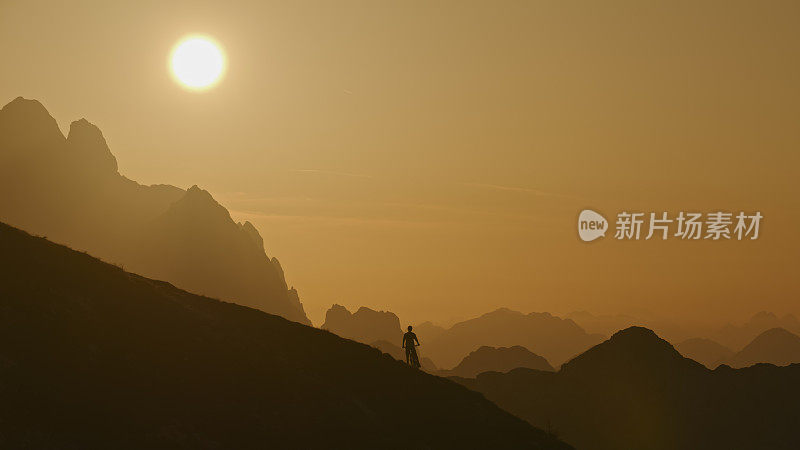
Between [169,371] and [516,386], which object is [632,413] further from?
[169,371]

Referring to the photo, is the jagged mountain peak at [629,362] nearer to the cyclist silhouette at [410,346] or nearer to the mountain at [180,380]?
the cyclist silhouette at [410,346]

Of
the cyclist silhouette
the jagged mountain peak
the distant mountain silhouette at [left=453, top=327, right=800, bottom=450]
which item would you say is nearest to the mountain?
the cyclist silhouette

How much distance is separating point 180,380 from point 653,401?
169 m

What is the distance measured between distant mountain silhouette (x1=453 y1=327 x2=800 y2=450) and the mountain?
130 m

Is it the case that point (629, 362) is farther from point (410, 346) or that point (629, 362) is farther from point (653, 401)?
point (410, 346)

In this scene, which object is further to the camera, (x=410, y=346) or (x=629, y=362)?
(x=629, y=362)

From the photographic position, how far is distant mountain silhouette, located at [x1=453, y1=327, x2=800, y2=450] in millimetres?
168750

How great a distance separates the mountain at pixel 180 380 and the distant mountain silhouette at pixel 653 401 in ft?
425

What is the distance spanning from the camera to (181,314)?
37219 millimetres

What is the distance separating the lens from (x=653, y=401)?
18212cm

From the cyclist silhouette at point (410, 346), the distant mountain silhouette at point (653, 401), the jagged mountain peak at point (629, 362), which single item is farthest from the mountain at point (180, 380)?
the jagged mountain peak at point (629, 362)

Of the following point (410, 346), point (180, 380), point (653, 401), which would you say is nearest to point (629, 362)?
point (653, 401)

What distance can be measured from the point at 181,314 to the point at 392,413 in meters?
11.0

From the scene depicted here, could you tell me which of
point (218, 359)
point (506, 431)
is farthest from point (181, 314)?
point (506, 431)
